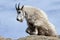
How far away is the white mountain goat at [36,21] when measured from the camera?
63.6 ft

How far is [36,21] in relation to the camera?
1944 cm

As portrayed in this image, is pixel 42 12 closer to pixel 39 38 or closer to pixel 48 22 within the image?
pixel 48 22

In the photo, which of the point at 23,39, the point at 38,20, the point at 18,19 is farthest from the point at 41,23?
the point at 23,39

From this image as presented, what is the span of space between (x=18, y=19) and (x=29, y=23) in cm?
95

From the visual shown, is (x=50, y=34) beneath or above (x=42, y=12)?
beneath

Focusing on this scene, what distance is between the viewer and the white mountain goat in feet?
63.6

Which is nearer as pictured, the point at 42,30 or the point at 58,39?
the point at 58,39

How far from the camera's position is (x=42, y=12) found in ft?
64.5

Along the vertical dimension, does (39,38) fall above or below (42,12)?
below

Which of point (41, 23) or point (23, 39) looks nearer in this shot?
point (23, 39)

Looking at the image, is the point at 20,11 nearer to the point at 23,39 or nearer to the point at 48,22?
the point at 48,22

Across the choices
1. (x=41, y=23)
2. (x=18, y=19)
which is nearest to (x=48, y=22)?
(x=41, y=23)

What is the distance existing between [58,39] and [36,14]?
305 cm

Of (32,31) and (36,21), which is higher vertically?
(36,21)
